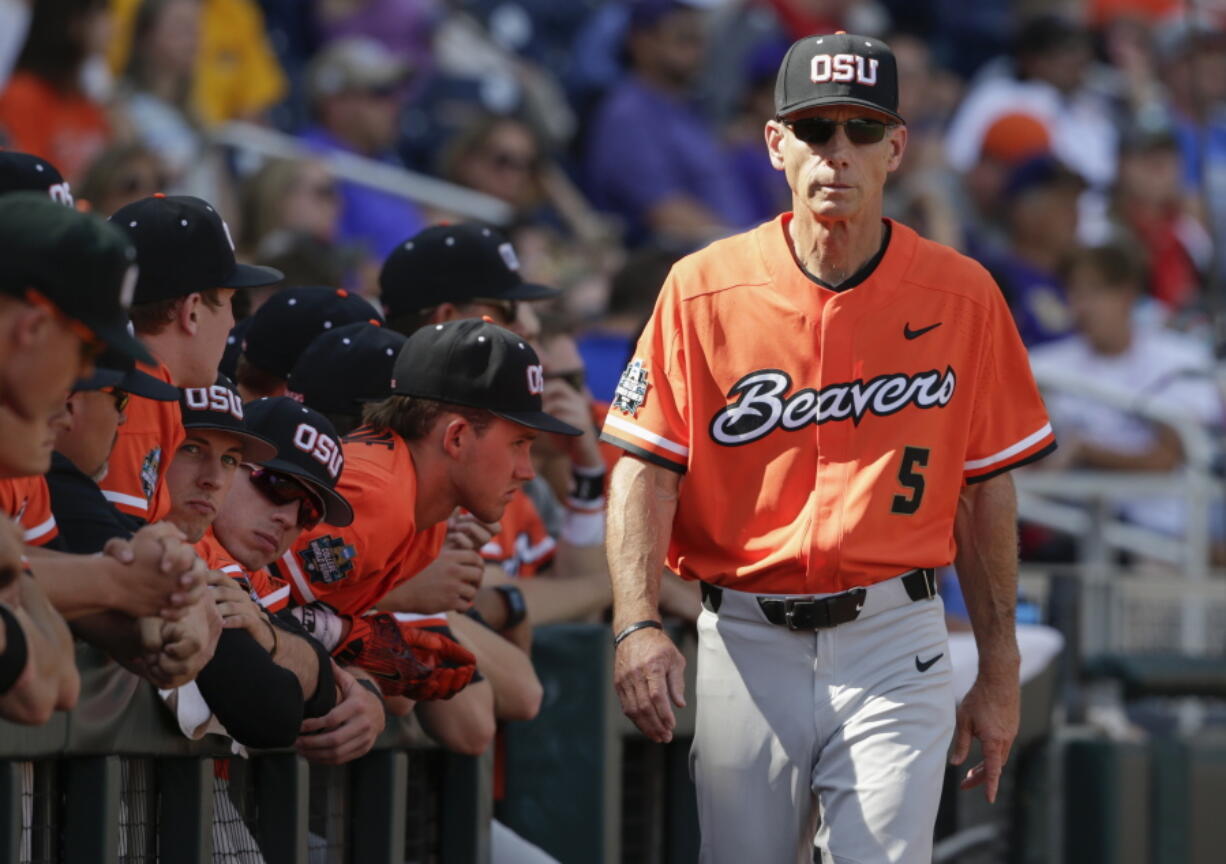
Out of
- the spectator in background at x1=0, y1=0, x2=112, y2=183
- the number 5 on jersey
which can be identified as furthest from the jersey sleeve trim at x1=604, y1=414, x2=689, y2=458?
the spectator in background at x1=0, y1=0, x2=112, y2=183

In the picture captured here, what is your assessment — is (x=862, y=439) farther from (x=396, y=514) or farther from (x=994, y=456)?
(x=396, y=514)

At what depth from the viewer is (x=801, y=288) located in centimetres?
448

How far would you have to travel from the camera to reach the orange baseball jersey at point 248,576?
4.17 metres

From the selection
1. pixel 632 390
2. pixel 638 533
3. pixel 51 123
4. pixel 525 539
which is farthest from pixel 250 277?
pixel 51 123

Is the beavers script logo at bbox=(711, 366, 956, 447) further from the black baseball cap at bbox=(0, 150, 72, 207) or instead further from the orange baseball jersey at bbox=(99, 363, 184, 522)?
the black baseball cap at bbox=(0, 150, 72, 207)

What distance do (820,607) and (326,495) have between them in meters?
1.04

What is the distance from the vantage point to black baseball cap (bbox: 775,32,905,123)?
4348mm

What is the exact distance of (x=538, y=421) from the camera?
467 centimetres

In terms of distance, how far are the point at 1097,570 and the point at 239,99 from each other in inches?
204

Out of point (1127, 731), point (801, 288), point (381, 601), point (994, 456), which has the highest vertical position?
point (801, 288)

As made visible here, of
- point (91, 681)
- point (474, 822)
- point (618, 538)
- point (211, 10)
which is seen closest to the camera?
point (91, 681)

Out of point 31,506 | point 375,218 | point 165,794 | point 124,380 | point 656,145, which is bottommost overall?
point 165,794

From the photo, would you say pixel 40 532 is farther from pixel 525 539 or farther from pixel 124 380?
pixel 525 539

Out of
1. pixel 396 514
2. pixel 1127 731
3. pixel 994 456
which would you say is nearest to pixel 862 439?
pixel 994 456
